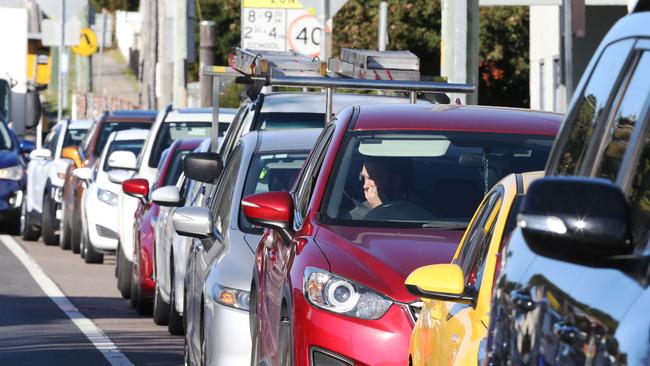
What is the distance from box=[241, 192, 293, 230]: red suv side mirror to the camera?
7906 millimetres

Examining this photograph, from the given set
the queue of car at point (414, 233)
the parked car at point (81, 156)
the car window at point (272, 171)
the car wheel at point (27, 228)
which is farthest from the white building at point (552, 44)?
the car window at point (272, 171)

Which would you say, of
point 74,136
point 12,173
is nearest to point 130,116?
point 12,173

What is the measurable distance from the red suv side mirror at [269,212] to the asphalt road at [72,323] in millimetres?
3551

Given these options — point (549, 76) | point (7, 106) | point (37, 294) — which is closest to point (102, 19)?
point (7, 106)

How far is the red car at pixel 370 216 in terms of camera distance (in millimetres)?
6922

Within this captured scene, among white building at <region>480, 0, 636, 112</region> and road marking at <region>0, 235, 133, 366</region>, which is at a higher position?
white building at <region>480, 0, 636, 112</region>

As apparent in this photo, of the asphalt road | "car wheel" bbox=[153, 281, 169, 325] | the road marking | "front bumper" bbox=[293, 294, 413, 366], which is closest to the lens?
"front bumper" bbox=[293, 294, 413, 366]

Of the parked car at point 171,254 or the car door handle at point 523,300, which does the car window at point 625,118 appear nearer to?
the car door handle at point 523,300

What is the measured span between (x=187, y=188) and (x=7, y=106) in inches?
779

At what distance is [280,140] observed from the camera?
10.5 meters

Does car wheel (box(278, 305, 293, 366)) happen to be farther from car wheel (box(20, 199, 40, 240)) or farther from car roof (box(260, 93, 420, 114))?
car wheel (box(20, 199, 40, 240))

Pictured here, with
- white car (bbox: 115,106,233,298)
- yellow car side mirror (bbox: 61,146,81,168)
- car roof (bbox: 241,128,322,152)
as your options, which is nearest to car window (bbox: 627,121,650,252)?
car roof (bbox: 241,128,322,152)

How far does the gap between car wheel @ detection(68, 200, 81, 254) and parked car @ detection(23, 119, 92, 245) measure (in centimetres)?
158

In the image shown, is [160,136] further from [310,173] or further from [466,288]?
[466,288]
